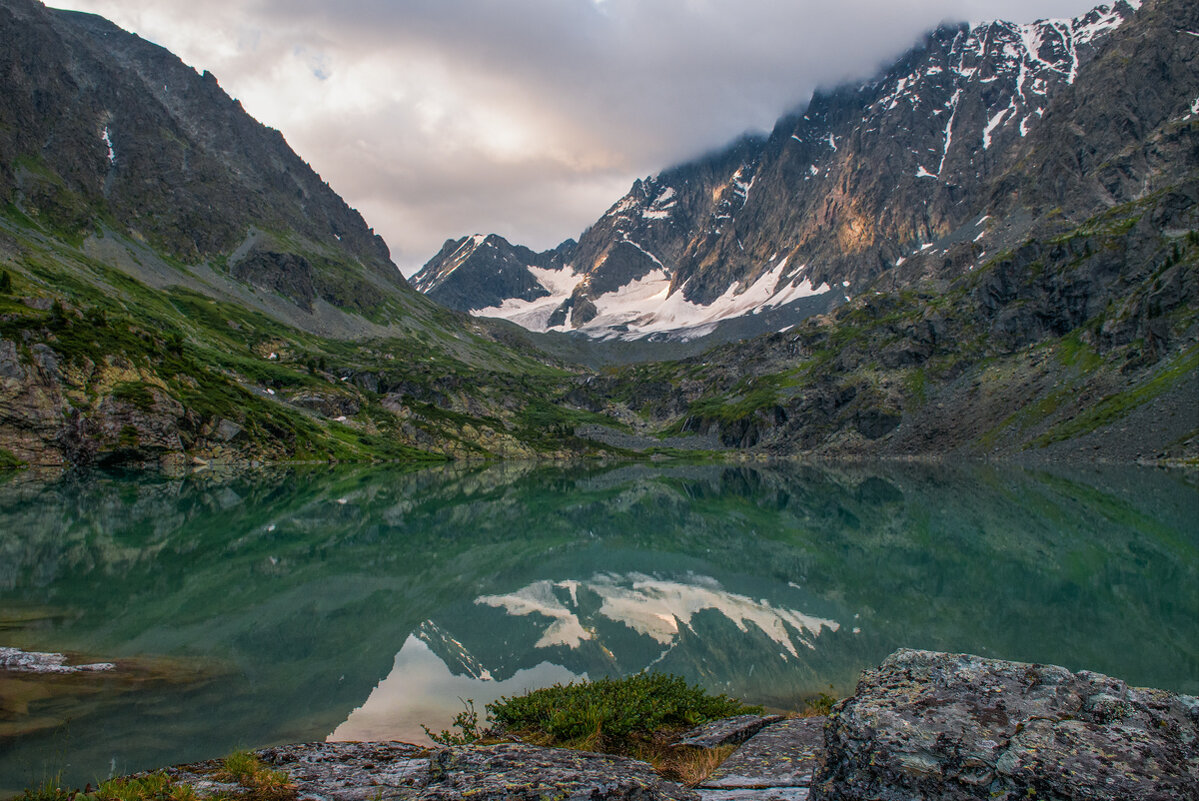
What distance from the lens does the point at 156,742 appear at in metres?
13.0

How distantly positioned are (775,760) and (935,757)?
4355 millimetres

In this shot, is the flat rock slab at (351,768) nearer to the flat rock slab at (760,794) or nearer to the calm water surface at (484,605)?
the flat rock slab at (760,794)

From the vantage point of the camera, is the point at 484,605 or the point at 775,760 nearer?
the point at 775,760

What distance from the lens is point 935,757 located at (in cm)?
527

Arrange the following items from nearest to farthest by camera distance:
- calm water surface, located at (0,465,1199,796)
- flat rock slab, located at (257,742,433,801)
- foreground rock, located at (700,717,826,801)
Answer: flat rock slab, located at (257,742,433,801), foreground rock, located at (700,717,826,801), calm water surface, located at (0,465,1199,796)

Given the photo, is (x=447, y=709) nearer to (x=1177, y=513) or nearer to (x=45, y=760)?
(x=45, y=760)

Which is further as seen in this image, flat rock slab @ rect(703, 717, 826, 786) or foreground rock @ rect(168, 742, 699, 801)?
flat rock slab @ rect(703, 717, 826, 786)

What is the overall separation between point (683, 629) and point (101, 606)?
23.1 m

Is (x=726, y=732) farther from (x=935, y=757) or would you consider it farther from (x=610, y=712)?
(x=935, y=757)

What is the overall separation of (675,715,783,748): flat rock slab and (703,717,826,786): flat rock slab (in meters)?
0.35

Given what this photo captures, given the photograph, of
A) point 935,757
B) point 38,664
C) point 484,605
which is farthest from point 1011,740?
point 484,605

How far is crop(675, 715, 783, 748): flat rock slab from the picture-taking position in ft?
35.7

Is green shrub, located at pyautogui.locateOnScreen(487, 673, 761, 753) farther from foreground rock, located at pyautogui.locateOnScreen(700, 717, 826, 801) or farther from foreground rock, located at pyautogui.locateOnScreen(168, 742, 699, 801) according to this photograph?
foreground rock, located at pyautogui.locateOnScreen(168, 742, 699, 801)

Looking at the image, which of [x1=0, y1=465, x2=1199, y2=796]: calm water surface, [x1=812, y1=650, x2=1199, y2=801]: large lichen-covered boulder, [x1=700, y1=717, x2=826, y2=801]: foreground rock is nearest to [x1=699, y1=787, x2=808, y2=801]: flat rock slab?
[x1=700, y1=717, x2=826, y2=801]: foreground rock
